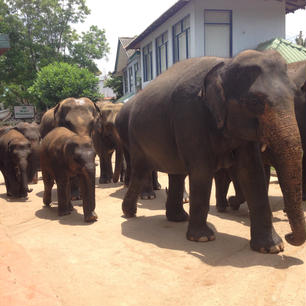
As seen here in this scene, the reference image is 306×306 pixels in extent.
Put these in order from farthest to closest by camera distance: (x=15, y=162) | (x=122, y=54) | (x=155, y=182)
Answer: (x=122, y=54) → (x=155, y=182) → (x=15, y=162)

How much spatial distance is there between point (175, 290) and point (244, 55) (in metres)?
2.43

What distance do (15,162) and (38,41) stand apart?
25426 millimetres

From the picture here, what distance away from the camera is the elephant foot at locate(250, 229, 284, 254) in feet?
13.5

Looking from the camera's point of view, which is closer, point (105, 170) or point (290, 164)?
point (290, 164)

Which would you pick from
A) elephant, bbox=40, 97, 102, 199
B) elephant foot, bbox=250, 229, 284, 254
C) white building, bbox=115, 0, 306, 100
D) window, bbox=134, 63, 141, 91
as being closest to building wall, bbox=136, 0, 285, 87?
white building, bbox=115, 0, 306, 100

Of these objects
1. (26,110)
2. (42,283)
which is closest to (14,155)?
(42,283)

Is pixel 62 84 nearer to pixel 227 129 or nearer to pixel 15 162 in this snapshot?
pixel 15 162

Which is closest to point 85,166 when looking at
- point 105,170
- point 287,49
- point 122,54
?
point 105,170

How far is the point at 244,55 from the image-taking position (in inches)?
157

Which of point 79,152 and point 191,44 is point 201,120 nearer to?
point 79,152

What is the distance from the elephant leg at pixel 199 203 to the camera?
4.41 meters

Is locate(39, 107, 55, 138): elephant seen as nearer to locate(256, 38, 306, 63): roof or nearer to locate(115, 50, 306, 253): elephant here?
locate(115, 50, 306, 253): elephant

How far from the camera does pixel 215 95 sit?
405 centimetres

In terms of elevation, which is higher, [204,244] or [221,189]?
[221,189]
